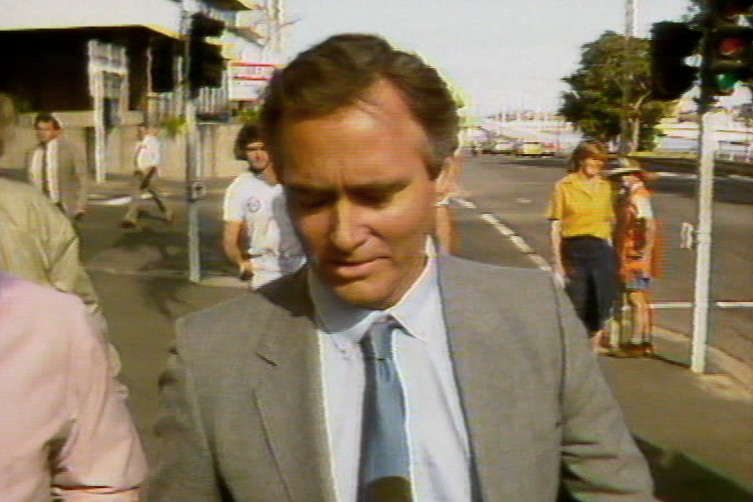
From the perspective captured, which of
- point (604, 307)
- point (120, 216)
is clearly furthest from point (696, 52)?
point (120, 216)

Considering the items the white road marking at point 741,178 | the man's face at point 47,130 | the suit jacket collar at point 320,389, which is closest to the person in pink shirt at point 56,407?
the suit jacket collar at point 320,389

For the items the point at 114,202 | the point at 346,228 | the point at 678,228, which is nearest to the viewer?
the point at 346,228

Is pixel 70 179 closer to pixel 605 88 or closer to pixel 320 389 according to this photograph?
pixel 320 389

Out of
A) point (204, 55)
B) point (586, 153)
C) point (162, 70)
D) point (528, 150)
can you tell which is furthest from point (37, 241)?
point (528, 150)

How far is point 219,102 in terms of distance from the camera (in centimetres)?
3388

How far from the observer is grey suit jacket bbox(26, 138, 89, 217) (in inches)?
383

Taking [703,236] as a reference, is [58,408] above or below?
above

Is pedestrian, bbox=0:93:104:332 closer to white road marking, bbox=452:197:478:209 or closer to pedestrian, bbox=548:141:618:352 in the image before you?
pedestrian, bbox=548:141:618:352

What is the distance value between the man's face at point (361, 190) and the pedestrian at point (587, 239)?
6.92 meters

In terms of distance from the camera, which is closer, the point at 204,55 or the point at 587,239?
the point at 587,239

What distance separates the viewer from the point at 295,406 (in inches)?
63.2

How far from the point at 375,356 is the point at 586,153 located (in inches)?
272

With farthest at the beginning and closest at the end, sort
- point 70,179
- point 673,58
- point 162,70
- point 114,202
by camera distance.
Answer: point 114,202 < point 162,70 < point 70,179 < point 673,58

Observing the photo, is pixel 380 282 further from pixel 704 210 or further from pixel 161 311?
pixel 161 311
